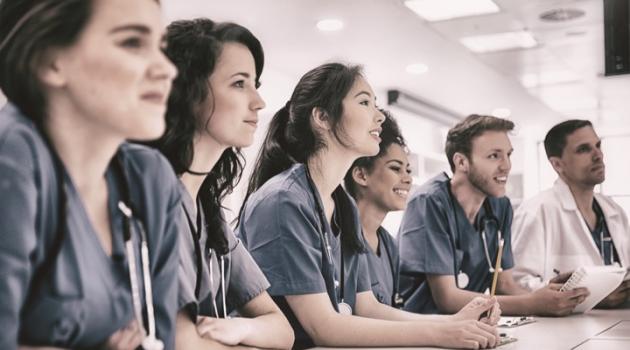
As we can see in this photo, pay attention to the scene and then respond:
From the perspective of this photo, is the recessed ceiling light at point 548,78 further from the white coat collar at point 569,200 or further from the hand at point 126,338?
the hand at point 126,338

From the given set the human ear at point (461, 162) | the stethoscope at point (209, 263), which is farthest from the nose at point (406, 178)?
the stethoscope at point (209, 263)

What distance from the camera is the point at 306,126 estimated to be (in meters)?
2.20

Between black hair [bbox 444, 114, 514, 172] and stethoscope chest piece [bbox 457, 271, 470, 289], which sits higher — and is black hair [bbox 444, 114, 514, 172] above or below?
above

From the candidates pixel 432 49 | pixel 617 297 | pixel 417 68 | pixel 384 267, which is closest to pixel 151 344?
pixel 384 267

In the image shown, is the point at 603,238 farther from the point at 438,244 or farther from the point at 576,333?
the point at 576,333

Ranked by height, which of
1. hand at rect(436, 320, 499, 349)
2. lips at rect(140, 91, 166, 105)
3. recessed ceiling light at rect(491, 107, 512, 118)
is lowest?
hand at rect(436, 320, 499, 349)

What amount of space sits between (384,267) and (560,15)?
3.17m

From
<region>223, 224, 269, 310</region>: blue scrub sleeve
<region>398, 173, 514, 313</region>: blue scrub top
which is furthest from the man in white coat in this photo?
<region>223, 224, 269, 310</region>: blue scrub sleeve

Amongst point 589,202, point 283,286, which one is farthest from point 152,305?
point 589,202

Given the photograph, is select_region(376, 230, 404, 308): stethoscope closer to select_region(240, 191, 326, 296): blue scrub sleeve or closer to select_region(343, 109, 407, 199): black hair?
select_region(343, 109, 407, 199): black hair

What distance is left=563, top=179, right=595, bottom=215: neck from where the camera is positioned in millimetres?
3277

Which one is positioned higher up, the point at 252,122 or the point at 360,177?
the point at 252,122

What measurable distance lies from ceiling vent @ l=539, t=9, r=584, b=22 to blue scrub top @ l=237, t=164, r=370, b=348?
357cm

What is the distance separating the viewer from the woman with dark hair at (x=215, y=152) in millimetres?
1585
